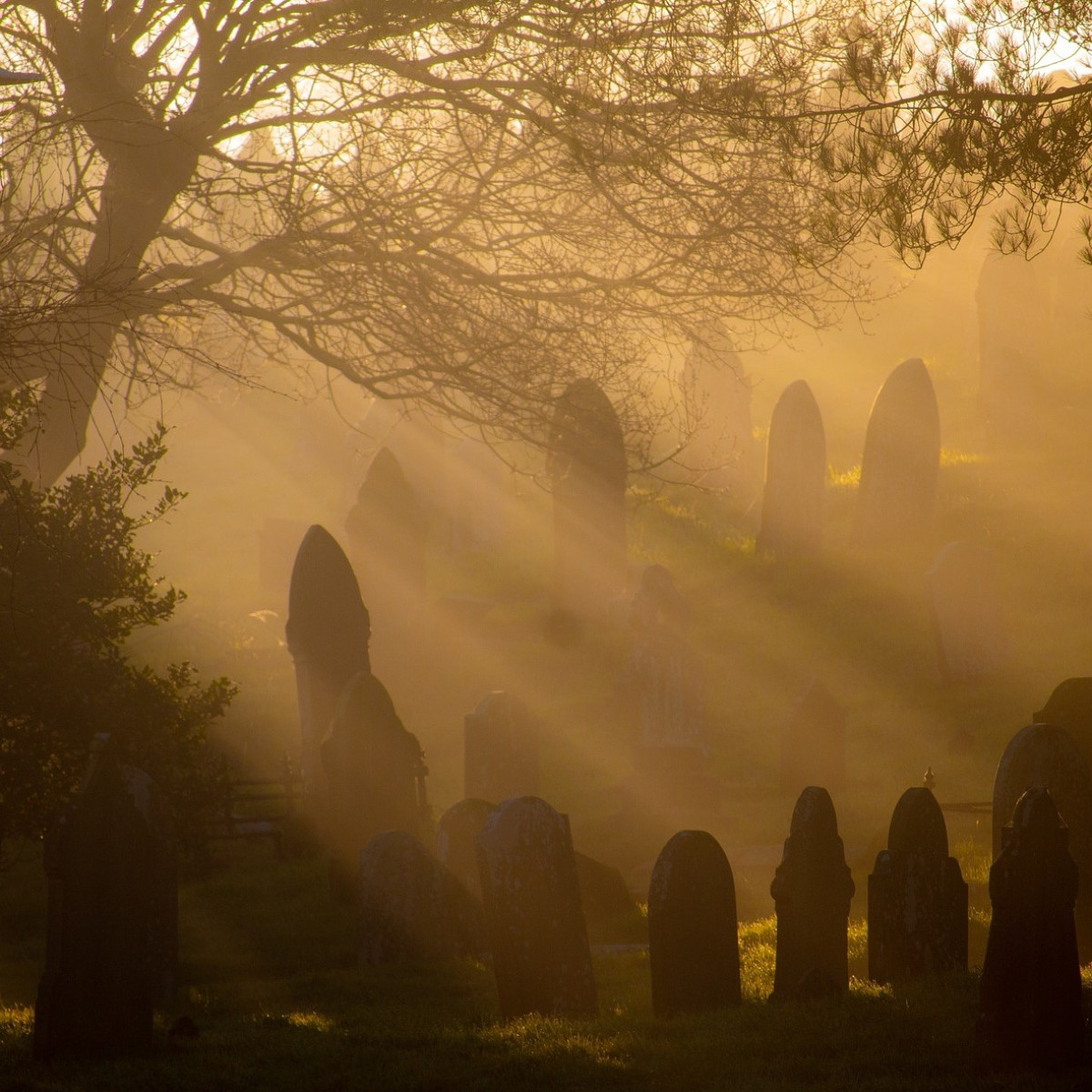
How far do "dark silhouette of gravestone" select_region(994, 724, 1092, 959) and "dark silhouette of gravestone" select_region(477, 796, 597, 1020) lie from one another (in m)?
2.72

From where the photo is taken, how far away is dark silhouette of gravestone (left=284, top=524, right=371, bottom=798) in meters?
13.2

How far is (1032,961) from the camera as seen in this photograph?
16.1ft

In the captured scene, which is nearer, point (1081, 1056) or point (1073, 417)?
point (1081, 1056)

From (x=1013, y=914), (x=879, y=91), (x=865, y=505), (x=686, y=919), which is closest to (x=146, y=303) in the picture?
(x=879, y=91)

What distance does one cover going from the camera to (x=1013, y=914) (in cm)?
491

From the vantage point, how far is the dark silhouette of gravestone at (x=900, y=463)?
16.9 m

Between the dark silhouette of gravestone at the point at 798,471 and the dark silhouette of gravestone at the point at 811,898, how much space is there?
1129 cm

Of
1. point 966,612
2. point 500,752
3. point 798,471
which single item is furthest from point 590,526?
point 500,752

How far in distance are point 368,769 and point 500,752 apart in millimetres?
1361

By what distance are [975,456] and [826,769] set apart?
9.57 metres

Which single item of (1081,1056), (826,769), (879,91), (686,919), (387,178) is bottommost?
(1081,1056)

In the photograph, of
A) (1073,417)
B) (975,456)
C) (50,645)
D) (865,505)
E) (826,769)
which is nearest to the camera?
(50,645)

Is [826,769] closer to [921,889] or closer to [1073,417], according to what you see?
[921,889]

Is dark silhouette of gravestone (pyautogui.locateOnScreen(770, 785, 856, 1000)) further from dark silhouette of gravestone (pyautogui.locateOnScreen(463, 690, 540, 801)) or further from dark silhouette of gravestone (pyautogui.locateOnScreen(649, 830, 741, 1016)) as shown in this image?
dark silhouette of gravestone (pyautogui.locateOnScreen(463, 690, 540, 801))
